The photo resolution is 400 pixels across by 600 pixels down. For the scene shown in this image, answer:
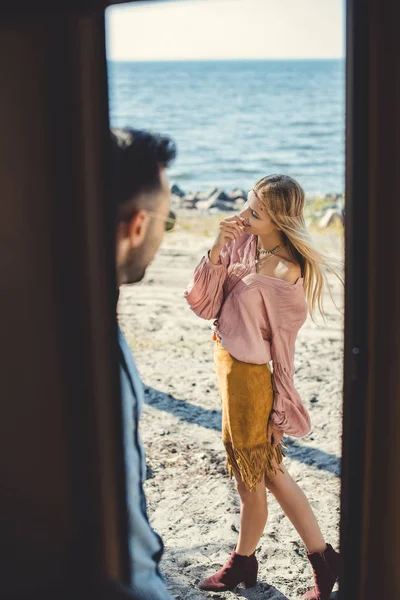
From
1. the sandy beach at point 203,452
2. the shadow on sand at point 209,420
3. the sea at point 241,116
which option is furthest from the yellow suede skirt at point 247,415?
the sea at point 241,116

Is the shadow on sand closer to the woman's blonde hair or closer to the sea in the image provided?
the woman's blonde hair

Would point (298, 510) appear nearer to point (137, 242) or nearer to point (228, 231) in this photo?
point (228, 231)

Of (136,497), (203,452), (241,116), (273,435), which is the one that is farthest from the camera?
(241,116)

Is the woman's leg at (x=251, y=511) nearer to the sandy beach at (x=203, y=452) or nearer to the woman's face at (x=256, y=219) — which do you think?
the sandy beach at (x=203, y=452)

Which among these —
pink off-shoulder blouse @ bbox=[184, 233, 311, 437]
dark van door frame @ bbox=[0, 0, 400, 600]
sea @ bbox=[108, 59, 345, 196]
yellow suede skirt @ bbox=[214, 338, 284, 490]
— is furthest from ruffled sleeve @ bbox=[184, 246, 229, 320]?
sea @ bbox=[108, 59, 345, 196]

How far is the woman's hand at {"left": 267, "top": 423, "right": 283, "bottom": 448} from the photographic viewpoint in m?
2.98

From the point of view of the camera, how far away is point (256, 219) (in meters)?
2.89

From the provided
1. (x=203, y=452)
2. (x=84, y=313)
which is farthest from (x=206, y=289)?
(x=203, y=452)

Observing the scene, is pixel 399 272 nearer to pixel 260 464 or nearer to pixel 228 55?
pixel 260 464

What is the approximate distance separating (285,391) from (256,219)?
2.21ft

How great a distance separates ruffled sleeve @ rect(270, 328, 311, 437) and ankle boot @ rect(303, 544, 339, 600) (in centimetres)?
53

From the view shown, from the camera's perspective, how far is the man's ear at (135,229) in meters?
2.19

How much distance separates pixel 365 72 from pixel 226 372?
1.49 metres

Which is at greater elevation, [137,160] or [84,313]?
[137,160]
